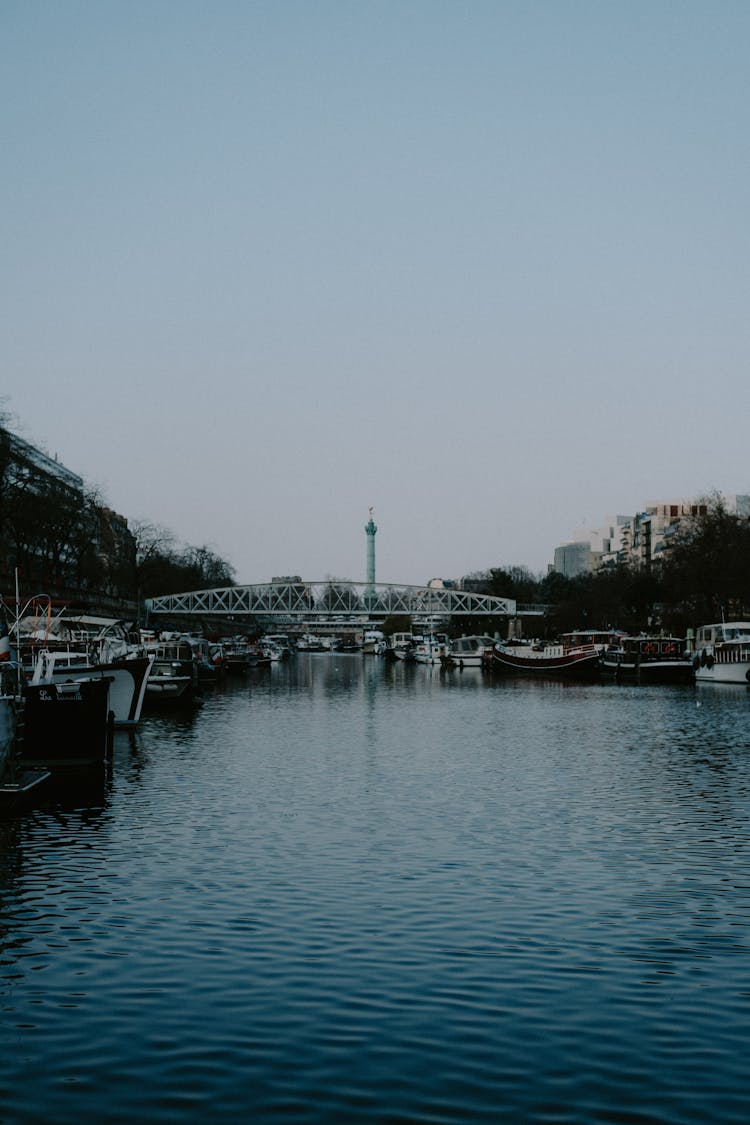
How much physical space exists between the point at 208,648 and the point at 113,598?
35.9 feet

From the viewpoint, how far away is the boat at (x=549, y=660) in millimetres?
124688

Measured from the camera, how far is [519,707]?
73.6 metres

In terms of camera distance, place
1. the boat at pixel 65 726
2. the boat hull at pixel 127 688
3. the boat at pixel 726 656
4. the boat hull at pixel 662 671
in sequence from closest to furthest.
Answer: the boat at pixel 65 726 → the boat hull at pixel 127 688 → the boat at pixel 726 656 → the boat hull at pixel 662 671

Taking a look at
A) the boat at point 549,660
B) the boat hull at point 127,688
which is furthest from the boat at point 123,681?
the boat at point 549,660

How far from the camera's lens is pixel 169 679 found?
71375 millimetres

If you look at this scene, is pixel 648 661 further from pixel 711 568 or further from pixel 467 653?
pixel 467 653

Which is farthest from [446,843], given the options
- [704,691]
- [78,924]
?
[704,691]

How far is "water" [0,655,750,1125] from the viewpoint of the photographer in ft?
39.7

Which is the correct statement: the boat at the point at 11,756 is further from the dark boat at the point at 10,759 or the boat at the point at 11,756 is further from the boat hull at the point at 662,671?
the boat hull at the point at 662,671

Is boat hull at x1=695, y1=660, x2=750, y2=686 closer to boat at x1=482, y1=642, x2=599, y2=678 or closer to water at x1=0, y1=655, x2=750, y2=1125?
boat at x1=482, y1=642, x2=599, y2=678

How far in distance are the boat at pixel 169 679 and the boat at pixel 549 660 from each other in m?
49.6

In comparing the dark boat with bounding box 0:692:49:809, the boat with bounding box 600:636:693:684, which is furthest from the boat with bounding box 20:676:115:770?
the boat with bounding box 600:636:693:684

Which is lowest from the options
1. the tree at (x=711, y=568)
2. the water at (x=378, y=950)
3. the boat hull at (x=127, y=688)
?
the water at (x=378, y=950)

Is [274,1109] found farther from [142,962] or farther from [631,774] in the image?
[631,774]
